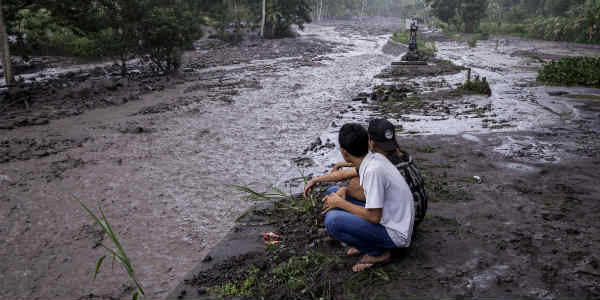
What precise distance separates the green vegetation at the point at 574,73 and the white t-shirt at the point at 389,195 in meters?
13.8

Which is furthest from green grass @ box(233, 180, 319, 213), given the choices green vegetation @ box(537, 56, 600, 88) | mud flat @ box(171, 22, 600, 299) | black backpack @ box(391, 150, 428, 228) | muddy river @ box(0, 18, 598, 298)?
Answer: green vegetation @ box(537, 56, 600, 88)

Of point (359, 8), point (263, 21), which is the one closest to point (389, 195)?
point (263, 21)

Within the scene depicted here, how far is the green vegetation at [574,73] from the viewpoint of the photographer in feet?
44.3

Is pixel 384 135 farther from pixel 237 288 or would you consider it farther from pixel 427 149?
pixel 427 149

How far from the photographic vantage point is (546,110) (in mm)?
10578

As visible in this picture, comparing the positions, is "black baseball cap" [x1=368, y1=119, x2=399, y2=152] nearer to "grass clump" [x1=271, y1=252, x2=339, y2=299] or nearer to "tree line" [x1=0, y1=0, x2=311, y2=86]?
"grass clump" [x1=271, y1=252, x2=339, y2=299]

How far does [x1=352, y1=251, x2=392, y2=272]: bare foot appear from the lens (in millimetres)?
3586

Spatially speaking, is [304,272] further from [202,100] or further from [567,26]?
[567,26]

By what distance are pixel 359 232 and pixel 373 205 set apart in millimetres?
383

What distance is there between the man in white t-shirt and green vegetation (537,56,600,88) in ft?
45.1

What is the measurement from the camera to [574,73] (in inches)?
553

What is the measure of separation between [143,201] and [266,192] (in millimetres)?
1860

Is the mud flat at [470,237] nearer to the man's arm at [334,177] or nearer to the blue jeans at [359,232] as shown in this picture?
the blue jeans at [359,232]

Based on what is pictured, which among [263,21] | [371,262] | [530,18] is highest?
[530,18]
